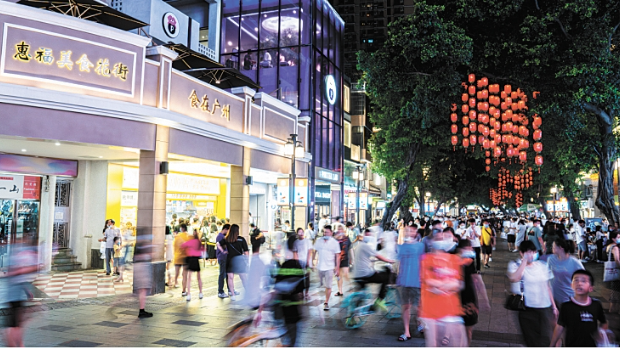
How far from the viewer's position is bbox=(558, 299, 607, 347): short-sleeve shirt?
453cm

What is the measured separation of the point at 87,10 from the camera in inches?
473

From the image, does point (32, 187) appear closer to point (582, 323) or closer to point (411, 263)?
point (411, 263)

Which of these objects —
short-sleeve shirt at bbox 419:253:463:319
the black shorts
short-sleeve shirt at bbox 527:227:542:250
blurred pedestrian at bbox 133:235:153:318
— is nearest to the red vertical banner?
the black shorts

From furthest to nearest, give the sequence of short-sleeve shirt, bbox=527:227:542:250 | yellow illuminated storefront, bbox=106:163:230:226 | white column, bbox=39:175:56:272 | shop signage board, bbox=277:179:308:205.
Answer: shop signage board, bbox=277:179:308:205
short-sleeve shirt, bbox=527:227:542:250
yellow illuminated storefront, bbox=106:163:230:226
white column, bbox=39:175:56:272

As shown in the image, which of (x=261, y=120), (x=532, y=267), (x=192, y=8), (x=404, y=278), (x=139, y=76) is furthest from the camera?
(x=192, y=8)

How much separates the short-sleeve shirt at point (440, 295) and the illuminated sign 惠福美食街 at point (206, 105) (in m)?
9.94

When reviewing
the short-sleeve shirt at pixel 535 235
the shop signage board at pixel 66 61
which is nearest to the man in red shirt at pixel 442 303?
the shop signage board at pixel 66 61

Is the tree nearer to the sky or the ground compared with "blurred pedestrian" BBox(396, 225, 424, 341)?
nearer to the sky

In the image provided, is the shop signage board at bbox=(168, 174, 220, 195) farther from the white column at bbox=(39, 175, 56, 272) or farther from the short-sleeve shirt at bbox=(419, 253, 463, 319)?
the short-sleeve shirt at bbox=(419, 253, 463, 319)

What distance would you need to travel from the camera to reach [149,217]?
1168 cm

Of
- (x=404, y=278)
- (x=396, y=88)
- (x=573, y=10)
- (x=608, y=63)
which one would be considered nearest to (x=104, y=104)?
(x=404, y=278)

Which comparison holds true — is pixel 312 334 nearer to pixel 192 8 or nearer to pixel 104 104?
pixel 104 104

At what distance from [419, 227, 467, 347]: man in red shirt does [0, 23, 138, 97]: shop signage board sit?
9236mm

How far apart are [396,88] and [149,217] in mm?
13921
